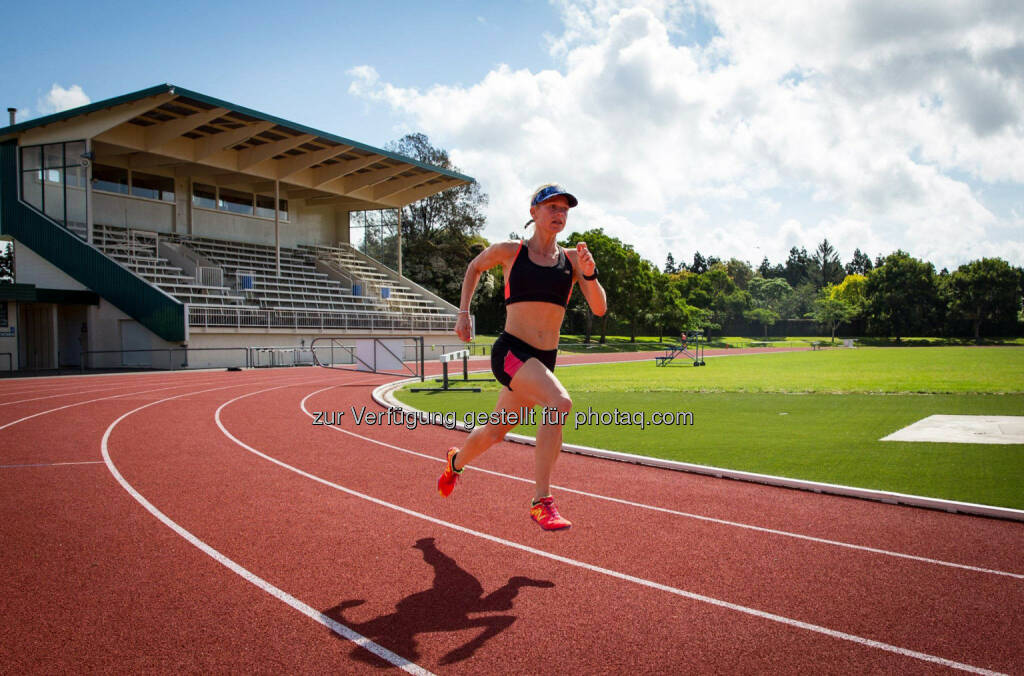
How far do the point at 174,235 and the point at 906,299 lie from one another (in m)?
68.3

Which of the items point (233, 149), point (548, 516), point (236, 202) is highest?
point (233, 149)

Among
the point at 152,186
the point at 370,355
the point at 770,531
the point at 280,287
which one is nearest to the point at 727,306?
the point at 280,287

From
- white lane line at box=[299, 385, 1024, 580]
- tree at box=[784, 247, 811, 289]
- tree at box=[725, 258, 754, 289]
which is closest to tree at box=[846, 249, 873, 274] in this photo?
tree at box=[784, 247, 811, 289]

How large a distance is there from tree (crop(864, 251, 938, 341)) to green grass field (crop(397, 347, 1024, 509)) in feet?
184

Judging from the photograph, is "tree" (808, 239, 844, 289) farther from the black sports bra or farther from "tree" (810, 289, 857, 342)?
the black sports bra

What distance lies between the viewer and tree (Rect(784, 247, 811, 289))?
141875mm

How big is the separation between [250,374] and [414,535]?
20.3m

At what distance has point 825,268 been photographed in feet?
456

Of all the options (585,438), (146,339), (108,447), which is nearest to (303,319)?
(146,339)

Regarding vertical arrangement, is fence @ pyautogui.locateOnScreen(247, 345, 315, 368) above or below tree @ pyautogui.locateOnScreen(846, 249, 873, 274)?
below

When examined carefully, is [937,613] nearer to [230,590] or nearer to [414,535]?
[414,535]

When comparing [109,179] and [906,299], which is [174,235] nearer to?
[109,179]

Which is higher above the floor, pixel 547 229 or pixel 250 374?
pixel 547 229

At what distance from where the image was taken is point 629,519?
5.21 m
